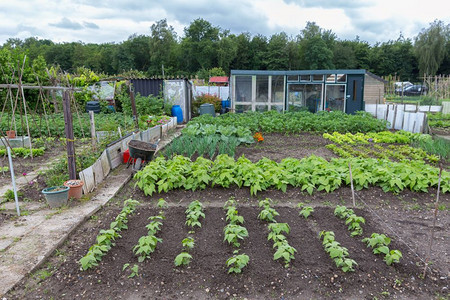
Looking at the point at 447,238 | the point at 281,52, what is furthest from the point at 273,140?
the point at 281,52

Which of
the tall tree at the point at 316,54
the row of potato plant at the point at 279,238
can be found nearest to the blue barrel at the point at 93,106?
the row of potato plant at the point at 279,238

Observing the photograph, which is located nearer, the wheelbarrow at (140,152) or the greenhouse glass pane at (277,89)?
the wheelbarrow at (140,152)

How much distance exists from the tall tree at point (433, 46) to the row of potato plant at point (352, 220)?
52.0 metres

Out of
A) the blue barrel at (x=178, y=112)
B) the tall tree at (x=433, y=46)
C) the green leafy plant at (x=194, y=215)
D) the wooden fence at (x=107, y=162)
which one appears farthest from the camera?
the tall tree at (x=433, y=46)

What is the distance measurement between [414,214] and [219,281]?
129 inches

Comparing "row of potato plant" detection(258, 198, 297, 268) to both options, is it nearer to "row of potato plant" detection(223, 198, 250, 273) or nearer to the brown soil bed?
the brown soil bed

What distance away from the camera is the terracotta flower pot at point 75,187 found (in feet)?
17.4

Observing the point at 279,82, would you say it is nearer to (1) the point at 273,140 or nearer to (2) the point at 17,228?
(1) the point at 273,140

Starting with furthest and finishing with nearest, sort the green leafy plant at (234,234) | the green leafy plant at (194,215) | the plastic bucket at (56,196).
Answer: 1. the plastic bucket at (56,196)
2. the green leafy plant at (194,215)
3. the green leafy plant at (234,234)

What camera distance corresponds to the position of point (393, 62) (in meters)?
53.2

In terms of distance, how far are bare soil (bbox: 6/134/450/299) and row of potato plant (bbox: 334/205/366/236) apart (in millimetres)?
76

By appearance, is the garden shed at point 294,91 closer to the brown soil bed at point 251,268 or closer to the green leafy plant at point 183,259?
the brown soil bed at point 251,268

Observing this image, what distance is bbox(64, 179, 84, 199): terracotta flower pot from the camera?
5297 millimetres

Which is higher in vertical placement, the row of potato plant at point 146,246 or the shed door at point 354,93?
the shed door at point 354,93
